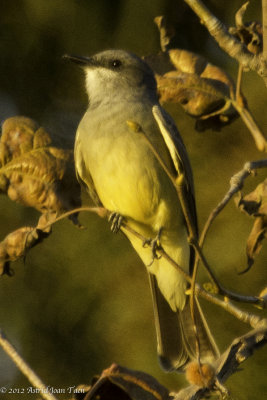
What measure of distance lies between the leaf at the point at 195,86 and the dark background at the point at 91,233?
0.77m

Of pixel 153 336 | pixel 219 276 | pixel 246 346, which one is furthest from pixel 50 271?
pixel 246 346

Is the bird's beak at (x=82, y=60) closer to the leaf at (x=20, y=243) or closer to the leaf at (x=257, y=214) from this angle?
the leaf at (x=20, y=243)

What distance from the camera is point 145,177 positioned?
12.7 ft

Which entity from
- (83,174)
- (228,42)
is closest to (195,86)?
(228,42)

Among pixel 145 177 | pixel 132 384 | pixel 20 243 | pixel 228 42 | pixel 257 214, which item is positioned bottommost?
pixel 132 384

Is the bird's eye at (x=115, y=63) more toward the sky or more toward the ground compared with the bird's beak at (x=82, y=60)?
more toward the ground

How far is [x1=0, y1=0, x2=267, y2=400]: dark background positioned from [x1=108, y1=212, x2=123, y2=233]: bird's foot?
57 cm

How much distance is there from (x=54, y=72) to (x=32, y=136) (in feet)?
4.74

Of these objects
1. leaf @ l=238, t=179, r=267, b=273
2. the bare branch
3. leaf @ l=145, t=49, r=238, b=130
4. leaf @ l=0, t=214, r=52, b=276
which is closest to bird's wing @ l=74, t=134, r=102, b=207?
leaf @ l=145, t=49, r=238, b=130

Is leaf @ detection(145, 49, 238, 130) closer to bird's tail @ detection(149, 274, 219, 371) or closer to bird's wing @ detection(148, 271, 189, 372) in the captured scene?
bird's tail @ detection(149, 274, 219, 371)

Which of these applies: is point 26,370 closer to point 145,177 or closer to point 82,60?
point 145,177

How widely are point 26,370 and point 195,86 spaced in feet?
5.14

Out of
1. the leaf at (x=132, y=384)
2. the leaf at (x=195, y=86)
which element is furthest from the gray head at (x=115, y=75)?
the leaf at (x=132, y=384)

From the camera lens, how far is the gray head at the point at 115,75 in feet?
14.5
